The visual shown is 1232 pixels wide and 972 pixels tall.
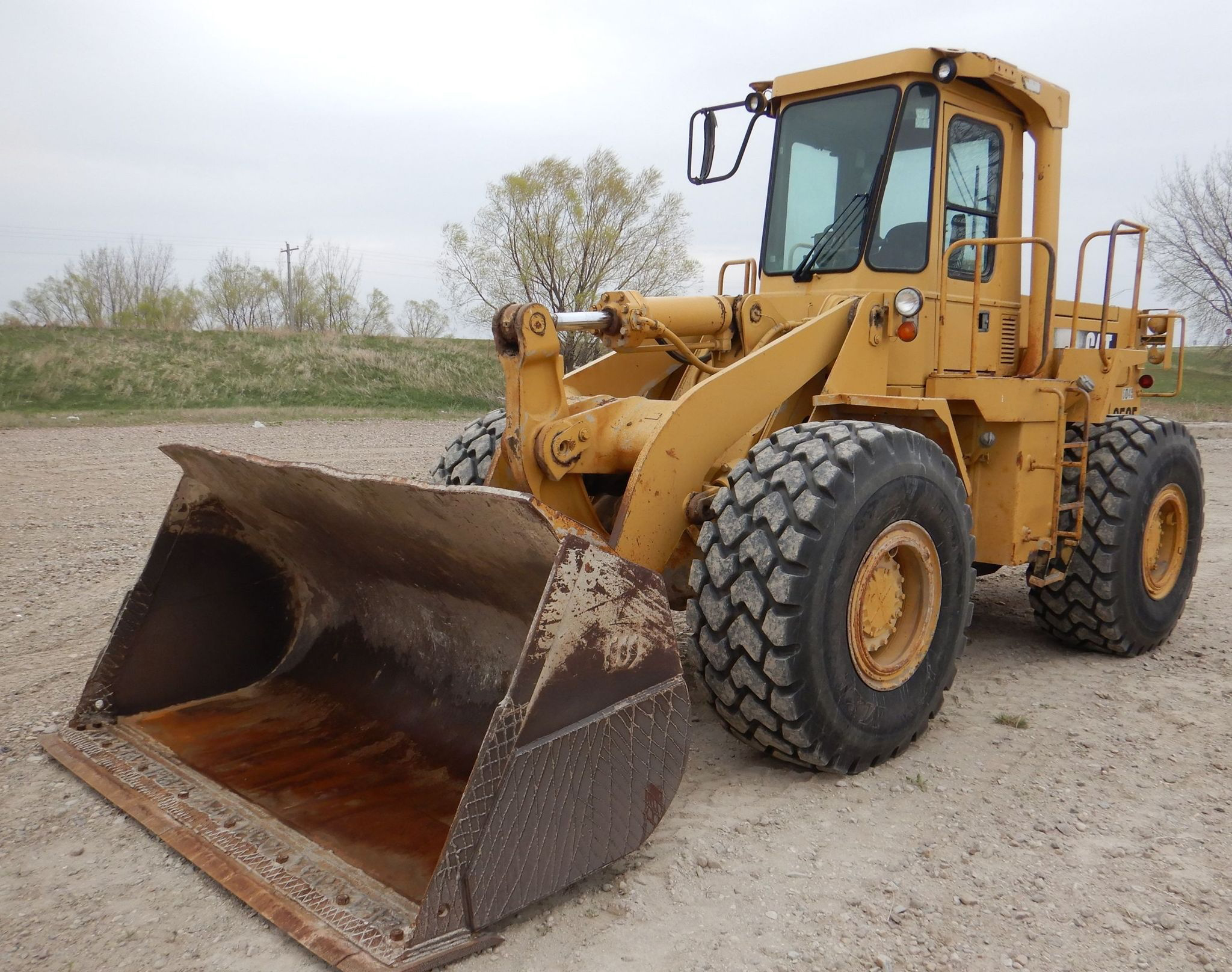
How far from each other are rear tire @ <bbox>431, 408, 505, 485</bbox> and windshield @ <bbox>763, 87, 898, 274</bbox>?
5.05 feet

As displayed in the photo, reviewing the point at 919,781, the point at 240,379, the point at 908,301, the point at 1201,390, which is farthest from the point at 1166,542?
the point at 1201,390

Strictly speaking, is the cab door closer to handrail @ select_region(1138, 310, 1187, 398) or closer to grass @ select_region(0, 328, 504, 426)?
handrail @ select_region(1138, 310, 1187, 398)

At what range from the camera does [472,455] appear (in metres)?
4.73

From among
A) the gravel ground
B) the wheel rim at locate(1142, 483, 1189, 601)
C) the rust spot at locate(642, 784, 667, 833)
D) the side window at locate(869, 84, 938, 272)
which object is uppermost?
the side window at locate(869, 84, 938, 272)

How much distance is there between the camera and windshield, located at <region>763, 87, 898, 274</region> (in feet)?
15.0

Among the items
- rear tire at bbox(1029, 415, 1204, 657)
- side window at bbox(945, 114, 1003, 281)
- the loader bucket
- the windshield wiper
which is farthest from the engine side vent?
the loader bucket

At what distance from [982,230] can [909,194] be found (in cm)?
54

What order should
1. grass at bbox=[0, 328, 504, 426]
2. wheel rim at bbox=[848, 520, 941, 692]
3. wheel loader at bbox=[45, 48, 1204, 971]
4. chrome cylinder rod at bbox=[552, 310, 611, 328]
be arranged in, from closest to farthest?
wheel loader at bbox=[45, 48, 1204, 971] < wheel rim at bbox=[848, 520, 941, 692] < chrome cylinder rod at bbox=[552, 310, 611, 328] < grass at bbox=[0, 328, 504, 426]

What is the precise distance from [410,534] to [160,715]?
128 centimetres

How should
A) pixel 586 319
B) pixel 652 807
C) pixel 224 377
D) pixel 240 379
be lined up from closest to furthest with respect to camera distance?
pixel 652 807 → pixel 586 319 → pixel 224 377 → pixel 240 379

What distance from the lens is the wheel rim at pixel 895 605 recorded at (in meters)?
3.51

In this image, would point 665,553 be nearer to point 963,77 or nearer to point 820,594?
point 820,594

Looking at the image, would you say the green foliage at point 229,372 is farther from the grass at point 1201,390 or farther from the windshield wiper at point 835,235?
the windshield wiper at point 835,235

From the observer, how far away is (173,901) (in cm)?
275
